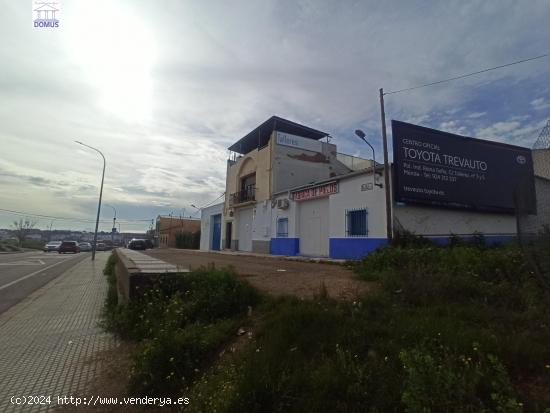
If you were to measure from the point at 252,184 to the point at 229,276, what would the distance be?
21.8 metres

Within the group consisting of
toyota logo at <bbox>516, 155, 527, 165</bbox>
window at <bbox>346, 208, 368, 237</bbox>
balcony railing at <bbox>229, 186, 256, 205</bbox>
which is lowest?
window at <bbox>346, 208, 368, 237</bbox>

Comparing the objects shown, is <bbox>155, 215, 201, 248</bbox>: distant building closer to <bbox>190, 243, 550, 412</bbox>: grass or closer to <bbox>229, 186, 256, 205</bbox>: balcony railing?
<bbox>229, 186, 256, 205</bbox>: balcony railing

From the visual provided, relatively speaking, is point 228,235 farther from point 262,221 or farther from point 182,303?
point 182,303

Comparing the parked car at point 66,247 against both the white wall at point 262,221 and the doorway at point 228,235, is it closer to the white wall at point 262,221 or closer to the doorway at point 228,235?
the doorway at point 228,235

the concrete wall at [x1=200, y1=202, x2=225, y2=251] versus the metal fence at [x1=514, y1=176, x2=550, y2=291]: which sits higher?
the concrete wall at [x1=200, y1=202, x2=225, y2=251]

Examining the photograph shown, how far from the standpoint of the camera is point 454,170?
48.7 ft

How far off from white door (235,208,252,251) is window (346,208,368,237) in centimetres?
1170

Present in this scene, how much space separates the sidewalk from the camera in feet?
12.0

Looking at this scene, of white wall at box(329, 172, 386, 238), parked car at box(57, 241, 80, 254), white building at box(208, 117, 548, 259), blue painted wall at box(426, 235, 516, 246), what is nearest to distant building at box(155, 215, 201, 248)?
parked car at box(57, 241, 80, 254)

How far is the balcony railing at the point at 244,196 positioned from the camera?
25.8 m

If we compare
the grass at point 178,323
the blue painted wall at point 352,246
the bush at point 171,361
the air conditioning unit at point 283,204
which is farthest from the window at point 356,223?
the bush at point 171,361

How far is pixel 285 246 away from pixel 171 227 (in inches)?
1771

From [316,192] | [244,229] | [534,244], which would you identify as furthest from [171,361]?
[244,229]

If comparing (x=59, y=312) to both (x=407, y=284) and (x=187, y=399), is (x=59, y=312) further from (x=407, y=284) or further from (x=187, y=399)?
(x=407, y=284)
